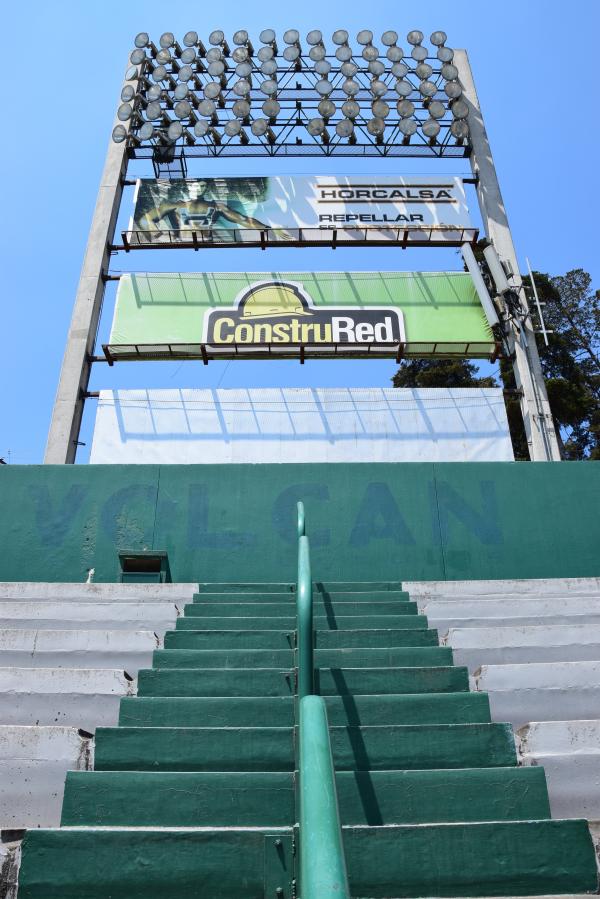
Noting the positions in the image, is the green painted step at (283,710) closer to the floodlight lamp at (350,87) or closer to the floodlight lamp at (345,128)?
the floodlight lamp at (345,128)

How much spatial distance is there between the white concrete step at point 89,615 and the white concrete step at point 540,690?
7.14 feet

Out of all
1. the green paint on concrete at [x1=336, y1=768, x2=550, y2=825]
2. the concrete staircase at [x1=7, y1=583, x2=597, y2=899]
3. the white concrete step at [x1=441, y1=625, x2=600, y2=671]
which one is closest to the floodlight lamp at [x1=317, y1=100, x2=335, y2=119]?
the white concrete step at [x1=441, y1=625, x2=600, y2=671]

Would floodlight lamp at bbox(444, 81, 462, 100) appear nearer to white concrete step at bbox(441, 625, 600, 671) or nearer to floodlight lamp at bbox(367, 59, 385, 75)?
floodlight lamp at bbox(367, 59, 385, 75)

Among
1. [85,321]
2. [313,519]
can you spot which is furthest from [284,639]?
[85,321]

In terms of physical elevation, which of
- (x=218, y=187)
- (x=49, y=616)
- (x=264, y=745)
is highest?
Result: (x=218, y=187)

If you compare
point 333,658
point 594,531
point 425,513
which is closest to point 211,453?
point 425,513

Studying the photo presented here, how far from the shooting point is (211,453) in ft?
33.8

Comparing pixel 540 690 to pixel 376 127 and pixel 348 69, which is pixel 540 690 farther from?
pixel 348 69

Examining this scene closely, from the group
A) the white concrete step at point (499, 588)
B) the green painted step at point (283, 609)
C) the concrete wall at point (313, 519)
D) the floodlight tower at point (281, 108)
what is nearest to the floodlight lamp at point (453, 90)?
the floodlight tower at point (281, 108)

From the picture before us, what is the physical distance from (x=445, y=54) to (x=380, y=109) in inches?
80.1

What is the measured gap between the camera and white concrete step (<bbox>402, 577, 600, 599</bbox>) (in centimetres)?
561

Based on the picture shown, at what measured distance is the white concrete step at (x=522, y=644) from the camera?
3.85 metres

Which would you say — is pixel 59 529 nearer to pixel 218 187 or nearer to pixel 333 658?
pixel 333 658

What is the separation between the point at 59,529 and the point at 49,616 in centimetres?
285
